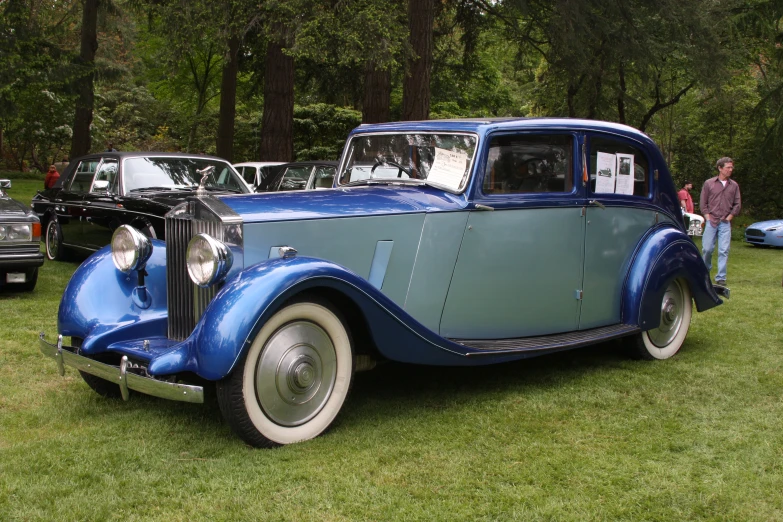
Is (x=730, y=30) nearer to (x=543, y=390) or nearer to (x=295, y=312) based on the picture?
(x=543, y=390)

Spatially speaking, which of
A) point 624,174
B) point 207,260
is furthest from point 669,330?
point 207,260

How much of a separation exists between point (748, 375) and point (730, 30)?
45.9 ft

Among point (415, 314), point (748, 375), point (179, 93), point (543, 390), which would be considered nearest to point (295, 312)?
point (415, 314)

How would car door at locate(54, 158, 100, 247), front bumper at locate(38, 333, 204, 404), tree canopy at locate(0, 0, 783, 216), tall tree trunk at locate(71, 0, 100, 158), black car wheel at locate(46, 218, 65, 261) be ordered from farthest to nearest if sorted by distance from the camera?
tall tree trunk at locate(71, 0, 100, 158) < tree canopy at locate(0, 0, 783, 216) < black car wheel at locate(46, 218, 65, 261) < car door at locate(54, 158, 100, 247) < front bumper at locate(38, 333, 204, 404)

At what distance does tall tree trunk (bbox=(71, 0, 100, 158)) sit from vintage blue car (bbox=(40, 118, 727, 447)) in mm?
13300

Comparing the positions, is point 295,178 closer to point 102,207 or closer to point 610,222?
point 102,207

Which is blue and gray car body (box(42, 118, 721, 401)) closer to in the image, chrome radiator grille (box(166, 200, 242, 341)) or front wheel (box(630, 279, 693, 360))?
chrome radiator grille (box(166, 200, 242, 341))

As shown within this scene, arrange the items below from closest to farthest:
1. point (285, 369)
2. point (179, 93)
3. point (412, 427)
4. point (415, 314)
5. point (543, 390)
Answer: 1. point (285, 369)
2. point (412, 427)
3. point (415, 314)
4. point (543, 390)
5. point (179, 93)

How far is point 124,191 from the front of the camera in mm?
9578

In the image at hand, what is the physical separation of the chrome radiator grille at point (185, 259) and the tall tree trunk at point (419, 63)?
816 cm

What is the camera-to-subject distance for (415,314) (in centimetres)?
484

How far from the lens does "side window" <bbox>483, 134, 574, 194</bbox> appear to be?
17.1ft

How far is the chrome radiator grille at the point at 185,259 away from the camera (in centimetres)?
431

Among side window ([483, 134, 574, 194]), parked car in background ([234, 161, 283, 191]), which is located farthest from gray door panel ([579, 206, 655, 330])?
A: parked car in background ([234, 161, 283, 191])
